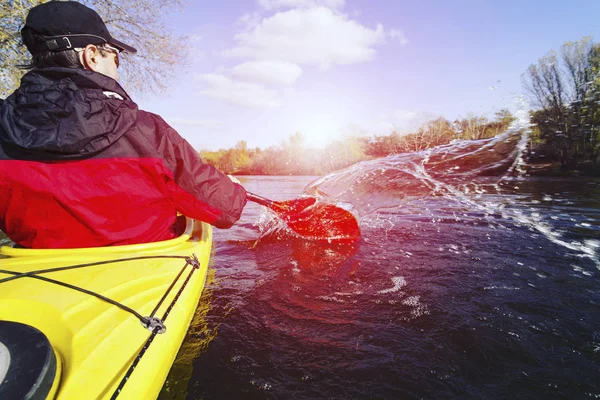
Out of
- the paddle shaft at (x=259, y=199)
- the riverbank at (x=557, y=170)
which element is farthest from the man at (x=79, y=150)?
the riverbank at (x=557, y=170)

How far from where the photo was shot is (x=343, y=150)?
5478 centimetres

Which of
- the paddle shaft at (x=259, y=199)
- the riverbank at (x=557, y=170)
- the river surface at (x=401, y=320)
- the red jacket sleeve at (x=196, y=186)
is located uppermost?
the red jacket sleeve at (x=196, y=186)

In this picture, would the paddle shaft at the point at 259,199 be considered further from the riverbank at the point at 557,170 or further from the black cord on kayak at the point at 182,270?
the riverbank at the point at 557,170

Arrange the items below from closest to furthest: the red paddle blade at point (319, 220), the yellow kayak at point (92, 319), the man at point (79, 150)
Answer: the yellow kayak at point (92, 319) → the man at point (79, 150) → the red paddle blade at point (319, 220)

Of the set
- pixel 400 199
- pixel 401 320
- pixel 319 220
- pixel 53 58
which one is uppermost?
pixel 53 58

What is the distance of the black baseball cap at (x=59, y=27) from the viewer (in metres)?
1.69

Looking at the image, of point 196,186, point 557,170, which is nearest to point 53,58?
point 196,186

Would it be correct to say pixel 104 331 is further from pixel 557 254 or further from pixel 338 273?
pixel 557 254

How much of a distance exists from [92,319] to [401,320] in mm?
2215

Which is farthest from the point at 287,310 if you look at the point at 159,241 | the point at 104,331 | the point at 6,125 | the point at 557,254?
the point at 557,254

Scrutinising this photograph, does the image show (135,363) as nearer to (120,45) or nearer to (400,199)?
(120,45)

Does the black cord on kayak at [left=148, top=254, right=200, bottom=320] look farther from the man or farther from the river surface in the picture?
the river surface

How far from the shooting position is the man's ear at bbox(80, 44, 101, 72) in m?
1.82

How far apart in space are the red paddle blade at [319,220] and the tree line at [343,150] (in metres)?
10.6
